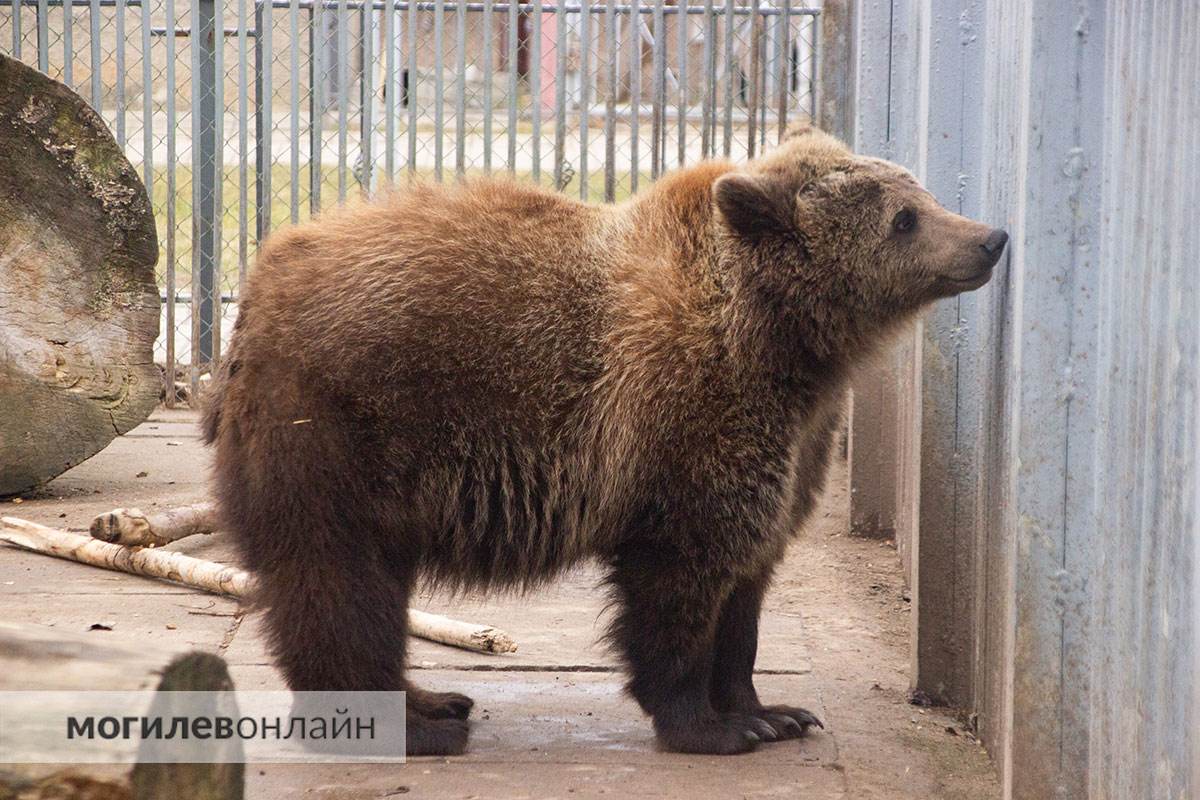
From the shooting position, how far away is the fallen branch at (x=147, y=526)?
622cm

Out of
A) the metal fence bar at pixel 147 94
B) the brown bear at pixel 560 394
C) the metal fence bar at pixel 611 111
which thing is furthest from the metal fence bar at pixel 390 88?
the brown bear at pixel 560 394

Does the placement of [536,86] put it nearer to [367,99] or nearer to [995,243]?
[367,99]

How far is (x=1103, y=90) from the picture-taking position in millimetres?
3266

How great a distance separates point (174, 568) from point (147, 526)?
324mm

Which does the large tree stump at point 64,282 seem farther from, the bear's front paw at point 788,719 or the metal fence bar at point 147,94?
the bear's front paw at point 788,719

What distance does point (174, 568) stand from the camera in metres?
6.04

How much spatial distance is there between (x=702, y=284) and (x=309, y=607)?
147cm

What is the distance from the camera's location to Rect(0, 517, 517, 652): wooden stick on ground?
211 inches

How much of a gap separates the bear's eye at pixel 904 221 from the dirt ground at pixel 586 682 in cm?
154

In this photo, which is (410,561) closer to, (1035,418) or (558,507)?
(558,507)

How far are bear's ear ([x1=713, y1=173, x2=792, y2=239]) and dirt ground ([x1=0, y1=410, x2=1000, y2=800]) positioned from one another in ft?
4.40

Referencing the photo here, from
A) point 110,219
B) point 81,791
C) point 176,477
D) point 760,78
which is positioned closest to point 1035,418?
point 81,791

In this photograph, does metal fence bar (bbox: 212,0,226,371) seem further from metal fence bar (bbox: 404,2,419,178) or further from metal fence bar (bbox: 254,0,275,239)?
metal fence bar (bbox: 404,2,419,178)

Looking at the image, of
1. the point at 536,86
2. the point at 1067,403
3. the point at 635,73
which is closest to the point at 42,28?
the point at 536,86
